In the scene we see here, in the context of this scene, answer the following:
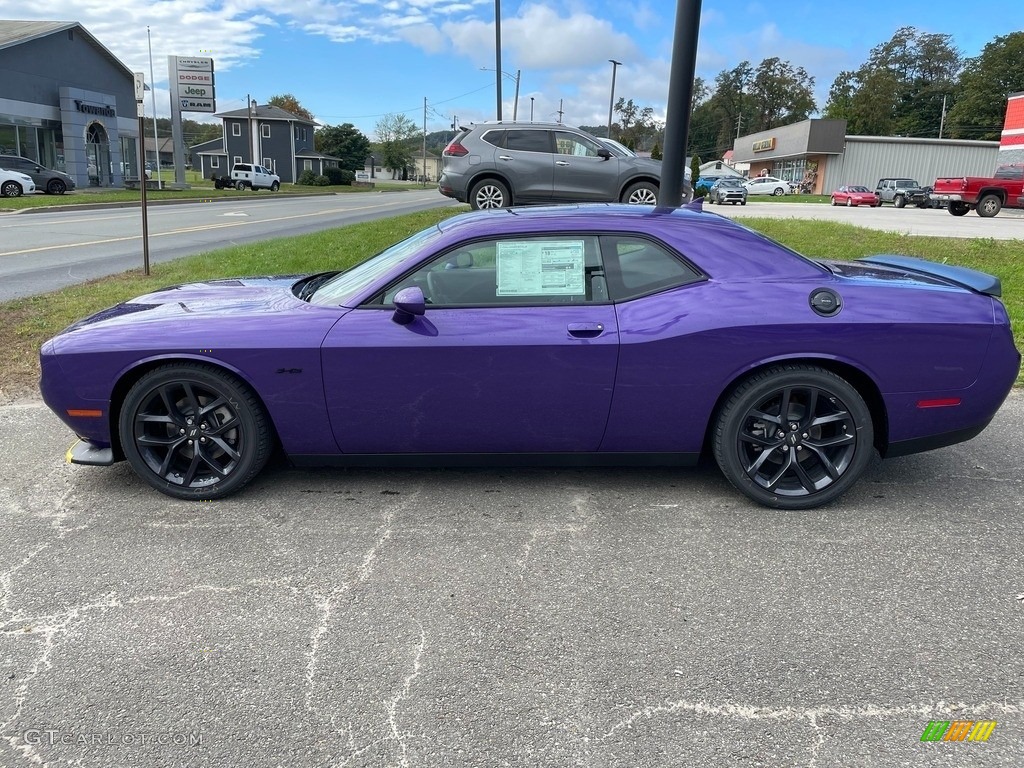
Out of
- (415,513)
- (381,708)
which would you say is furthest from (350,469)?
(381,708)

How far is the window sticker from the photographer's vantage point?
3.68 m

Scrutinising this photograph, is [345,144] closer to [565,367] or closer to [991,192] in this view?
[991,192]

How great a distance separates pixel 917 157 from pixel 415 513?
65330 millimetres

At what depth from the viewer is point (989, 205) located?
25609 mm

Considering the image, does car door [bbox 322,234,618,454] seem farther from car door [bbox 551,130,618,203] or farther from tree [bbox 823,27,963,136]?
tree [bbox 823,27,963,136]

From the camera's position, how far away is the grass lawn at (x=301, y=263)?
6.91 m

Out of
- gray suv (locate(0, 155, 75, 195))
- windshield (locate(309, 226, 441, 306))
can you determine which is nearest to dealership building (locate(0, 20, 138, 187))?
gray suv (locate(0, 155, 75, 195))

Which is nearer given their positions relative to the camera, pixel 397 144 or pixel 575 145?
pixel 575 145

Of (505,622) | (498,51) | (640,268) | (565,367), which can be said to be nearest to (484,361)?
(565,367)

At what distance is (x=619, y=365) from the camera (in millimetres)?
3520

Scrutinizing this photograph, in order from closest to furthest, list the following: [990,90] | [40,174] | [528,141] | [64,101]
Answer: [528,141] → [40,174] → [64,101] → [990,90]

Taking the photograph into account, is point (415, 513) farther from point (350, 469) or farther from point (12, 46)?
point (12, 46)

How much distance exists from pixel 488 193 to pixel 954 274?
378 inches

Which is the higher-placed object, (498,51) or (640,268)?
(498,51)
